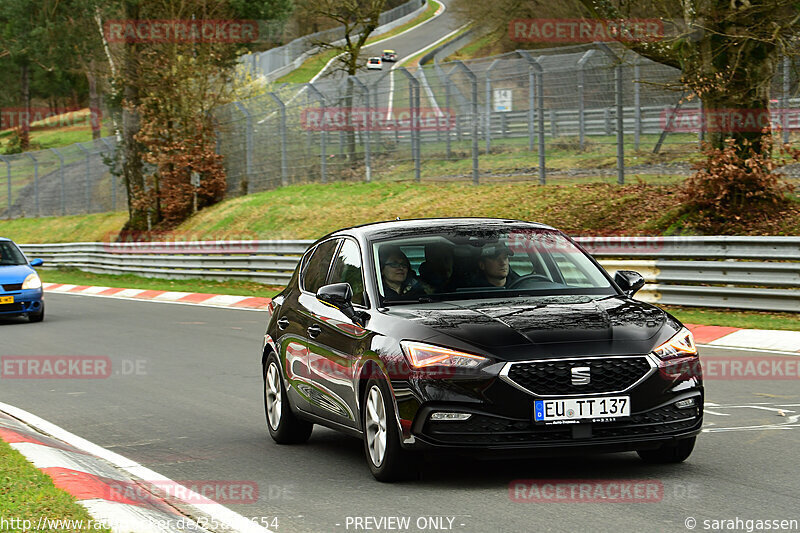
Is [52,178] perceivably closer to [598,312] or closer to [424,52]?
[424,52]

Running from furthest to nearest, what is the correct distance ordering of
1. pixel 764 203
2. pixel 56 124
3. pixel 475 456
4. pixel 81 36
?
1. pixel 56 124
2. pixel 81 36
3. pixel 764 203
4. pixel 475 456

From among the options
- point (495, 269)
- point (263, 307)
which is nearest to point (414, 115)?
point (263, 307)

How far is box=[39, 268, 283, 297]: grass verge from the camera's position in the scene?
2688 cm

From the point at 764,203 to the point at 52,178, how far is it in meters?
40.5

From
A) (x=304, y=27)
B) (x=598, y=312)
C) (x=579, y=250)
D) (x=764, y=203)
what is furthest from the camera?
(x=304, y=27)

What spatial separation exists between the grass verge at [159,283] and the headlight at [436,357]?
60.4ft

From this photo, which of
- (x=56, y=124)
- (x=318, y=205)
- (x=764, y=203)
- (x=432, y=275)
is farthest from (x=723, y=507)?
(x=56, y=124)

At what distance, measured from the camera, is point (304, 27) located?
102125mm

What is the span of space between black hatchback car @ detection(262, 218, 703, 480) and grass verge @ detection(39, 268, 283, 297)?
1710 cm

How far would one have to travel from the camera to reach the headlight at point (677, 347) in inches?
269

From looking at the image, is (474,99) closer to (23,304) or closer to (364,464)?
(23,304)

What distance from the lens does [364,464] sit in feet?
25.8

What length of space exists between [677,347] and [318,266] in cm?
303

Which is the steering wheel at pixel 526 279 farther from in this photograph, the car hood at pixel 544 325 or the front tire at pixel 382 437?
the front tire at pixel 382 437
